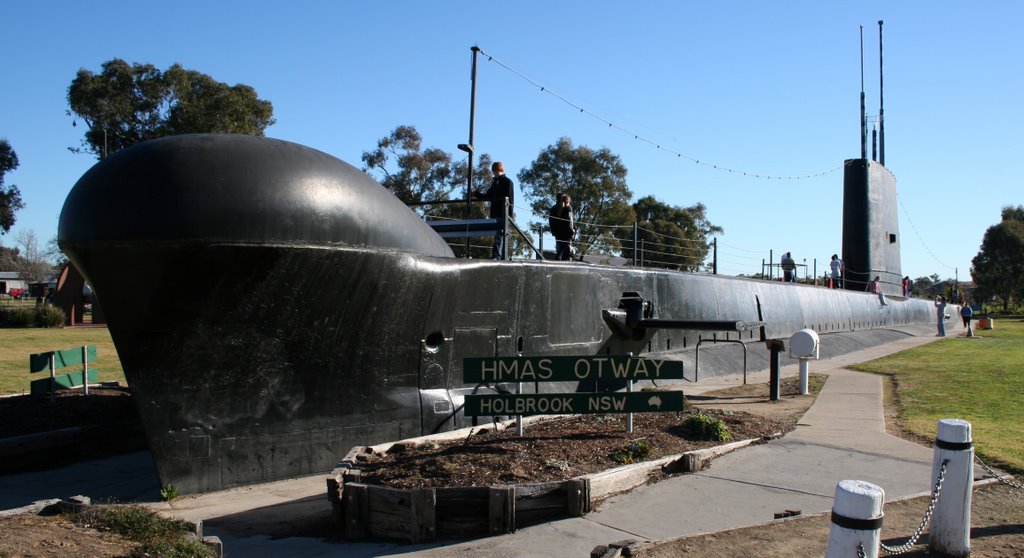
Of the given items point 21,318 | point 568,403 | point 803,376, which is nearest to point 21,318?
point 21,318

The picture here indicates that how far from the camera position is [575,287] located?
11.2 meters

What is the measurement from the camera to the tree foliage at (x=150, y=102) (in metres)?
33.1


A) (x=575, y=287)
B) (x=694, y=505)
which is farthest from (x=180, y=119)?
(x=694, y=505)

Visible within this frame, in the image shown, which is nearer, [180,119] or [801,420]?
[801,420]

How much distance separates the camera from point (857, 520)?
3932 millimetres

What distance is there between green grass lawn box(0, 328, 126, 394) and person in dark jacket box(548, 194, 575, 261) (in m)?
6.58

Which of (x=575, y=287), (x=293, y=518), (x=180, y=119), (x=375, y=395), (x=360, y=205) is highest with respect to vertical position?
(x=180, y=119)

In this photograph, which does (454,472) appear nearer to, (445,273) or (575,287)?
(445,273)

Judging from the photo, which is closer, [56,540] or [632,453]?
[56,540]

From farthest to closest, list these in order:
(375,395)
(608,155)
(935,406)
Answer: (608,155)
(935,406)
(375,395)

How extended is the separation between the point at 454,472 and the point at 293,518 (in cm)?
131

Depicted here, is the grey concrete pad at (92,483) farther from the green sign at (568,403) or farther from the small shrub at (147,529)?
the green sign at (568,403)

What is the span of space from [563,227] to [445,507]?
7.43 meters

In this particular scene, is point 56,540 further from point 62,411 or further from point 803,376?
point 803,376
